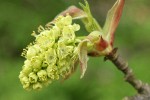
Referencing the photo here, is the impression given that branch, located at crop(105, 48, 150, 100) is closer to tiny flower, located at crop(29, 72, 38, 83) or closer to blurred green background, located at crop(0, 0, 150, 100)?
tiny flower, located at crop(29, 72, 38, 83)

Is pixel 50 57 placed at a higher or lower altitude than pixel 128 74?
higher

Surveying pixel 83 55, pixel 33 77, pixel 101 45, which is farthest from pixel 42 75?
pixel 101 45

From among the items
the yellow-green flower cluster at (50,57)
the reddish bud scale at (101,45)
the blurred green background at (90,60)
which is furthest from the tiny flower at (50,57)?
the blurred green background at (90,60)

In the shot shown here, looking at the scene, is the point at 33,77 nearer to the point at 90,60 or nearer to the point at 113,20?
the point at 113,20

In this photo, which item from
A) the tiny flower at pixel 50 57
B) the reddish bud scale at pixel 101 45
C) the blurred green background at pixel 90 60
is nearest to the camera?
the tiny flower at pixel 50 57

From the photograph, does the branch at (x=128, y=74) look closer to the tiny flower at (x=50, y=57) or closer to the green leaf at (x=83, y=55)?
the green leaf at (x=83, y=55)
